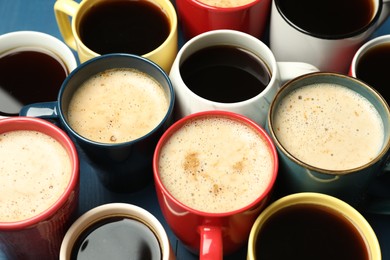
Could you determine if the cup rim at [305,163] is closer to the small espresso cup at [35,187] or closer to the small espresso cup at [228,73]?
the small espresso cup at [228,73]

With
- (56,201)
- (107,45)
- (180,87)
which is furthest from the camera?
(107,45)

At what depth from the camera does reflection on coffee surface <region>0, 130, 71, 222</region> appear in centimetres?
84

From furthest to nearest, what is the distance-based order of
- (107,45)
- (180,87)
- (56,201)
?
(107,45)
(180,87)
(56,201)

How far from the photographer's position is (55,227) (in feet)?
2.80

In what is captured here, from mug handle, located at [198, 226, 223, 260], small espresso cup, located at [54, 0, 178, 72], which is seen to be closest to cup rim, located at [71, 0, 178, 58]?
small espresso cup, located at [54, 0, 178, 72]

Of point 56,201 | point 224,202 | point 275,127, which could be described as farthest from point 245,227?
point 56,201

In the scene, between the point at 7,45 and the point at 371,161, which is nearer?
the point at 371,161

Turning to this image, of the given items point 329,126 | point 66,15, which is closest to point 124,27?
point 66,15

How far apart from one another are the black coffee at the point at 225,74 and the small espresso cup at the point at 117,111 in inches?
2.5

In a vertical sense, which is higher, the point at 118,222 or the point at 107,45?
the point at 107,45

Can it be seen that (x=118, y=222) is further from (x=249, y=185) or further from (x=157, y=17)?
(x=157, y=17)

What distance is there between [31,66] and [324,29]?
568mm

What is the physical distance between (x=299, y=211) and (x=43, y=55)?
60cm

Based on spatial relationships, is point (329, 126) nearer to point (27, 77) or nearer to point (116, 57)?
point (116, 57)
